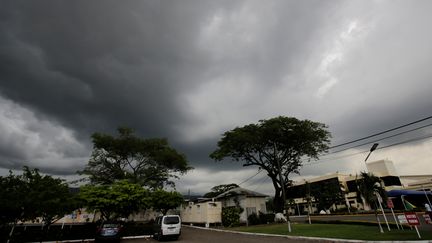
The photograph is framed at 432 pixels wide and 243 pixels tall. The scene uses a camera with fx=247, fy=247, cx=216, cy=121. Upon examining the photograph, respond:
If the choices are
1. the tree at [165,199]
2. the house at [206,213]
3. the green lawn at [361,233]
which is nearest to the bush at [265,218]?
the house at [206,213]

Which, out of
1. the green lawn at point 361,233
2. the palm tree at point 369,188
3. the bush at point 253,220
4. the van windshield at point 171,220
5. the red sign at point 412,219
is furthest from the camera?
the bush at point 253,220

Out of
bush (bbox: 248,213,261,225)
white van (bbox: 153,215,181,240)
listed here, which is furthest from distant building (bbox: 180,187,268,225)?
white van (bbox: 153,215,181,240)

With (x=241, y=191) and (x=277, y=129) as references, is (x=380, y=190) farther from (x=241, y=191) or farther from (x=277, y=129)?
(x=241, y=191)

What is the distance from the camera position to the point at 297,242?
15.9 metres

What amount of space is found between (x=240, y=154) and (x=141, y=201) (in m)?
20.6

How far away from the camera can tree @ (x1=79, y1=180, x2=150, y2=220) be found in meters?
22.7

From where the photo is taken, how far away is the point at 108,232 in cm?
1986

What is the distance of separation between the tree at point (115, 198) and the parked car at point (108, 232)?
9.47ft

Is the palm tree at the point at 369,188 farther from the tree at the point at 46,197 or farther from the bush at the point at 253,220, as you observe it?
the tree at the point at 46,197

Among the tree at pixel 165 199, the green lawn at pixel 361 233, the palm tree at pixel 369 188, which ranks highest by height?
the tree at pixel 165 199

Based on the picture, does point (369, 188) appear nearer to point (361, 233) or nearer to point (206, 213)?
point (361, 233)

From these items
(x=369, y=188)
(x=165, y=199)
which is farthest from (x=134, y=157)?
(x=369, y=188)

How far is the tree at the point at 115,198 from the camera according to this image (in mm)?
22656

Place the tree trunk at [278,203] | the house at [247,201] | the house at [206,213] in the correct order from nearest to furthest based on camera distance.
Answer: the house at [206,213]
the house at [247,201]
the tree trunk at [278,203]
